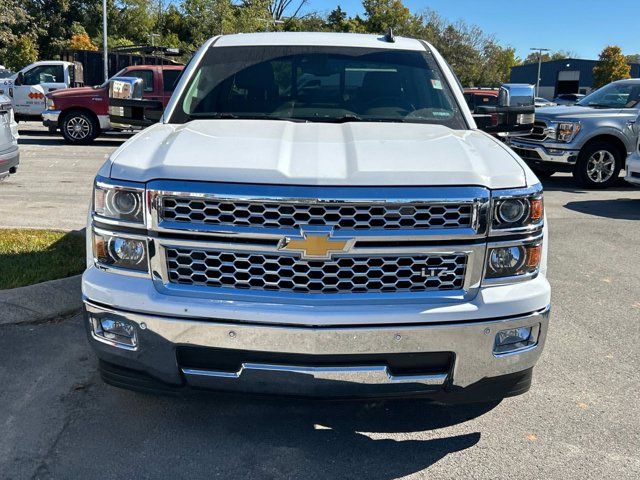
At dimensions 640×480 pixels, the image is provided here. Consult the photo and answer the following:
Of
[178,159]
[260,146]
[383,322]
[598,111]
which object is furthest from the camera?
[598,111]

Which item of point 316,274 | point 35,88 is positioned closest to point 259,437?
point 316,274

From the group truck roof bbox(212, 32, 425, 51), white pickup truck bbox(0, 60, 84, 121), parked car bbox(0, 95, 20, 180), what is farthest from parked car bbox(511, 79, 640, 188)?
white pickup truck bbox(0, 60, 84, 121)

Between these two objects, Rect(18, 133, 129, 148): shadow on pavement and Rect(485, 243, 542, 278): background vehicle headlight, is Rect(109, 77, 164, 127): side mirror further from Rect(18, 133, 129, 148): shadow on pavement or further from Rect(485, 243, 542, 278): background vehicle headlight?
Rect(18, 133, 129, 148): shadow on pavement

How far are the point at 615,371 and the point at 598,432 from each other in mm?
900

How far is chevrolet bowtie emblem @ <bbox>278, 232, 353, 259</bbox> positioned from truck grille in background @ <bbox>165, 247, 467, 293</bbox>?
4 centimetres

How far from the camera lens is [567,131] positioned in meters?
11.7

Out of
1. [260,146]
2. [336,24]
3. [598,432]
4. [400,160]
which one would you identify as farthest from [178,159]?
[336,24]

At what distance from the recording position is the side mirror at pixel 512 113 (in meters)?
4.50

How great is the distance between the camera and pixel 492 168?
312cm

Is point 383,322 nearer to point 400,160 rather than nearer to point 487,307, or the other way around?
point 487,307

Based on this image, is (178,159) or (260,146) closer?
(178,159)

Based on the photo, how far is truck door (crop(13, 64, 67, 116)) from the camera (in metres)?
19.0

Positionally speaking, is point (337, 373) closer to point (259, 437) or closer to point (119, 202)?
point (259, 437)

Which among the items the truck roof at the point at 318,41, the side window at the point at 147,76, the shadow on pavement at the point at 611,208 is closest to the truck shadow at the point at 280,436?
the truck roof at the point at 318,41
